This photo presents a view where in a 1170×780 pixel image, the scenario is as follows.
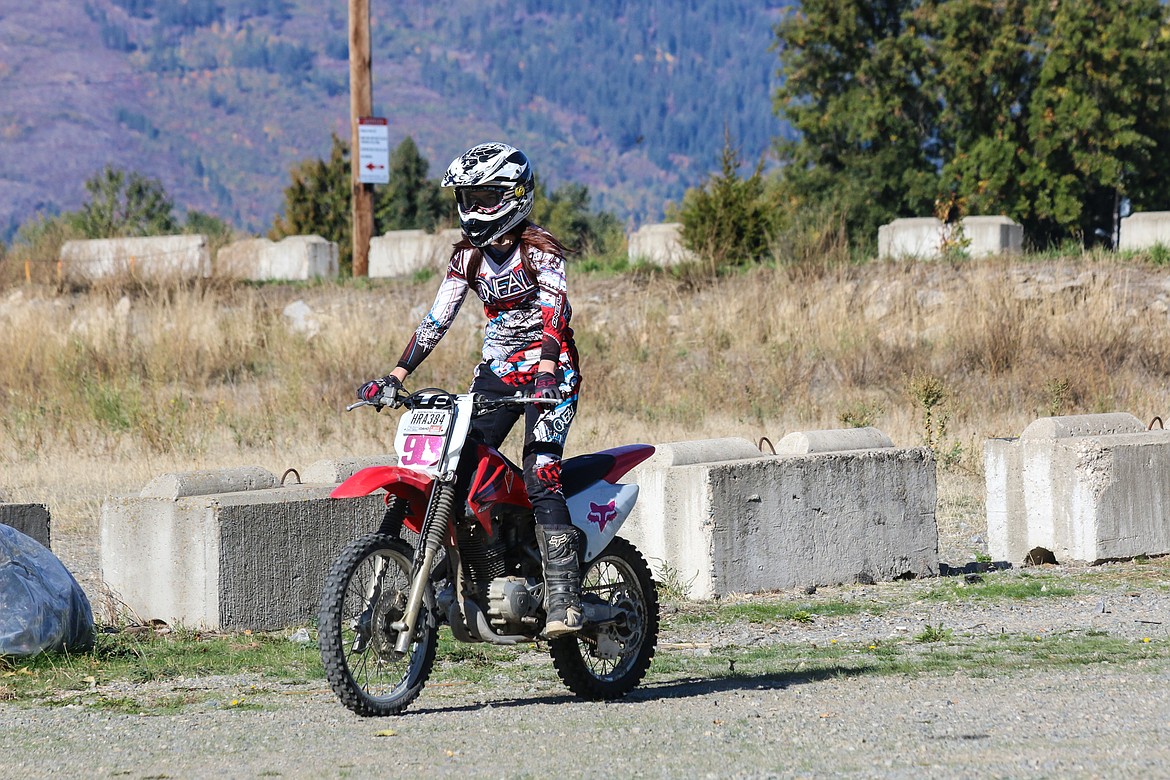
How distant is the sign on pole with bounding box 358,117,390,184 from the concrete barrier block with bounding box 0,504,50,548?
19.3 meters

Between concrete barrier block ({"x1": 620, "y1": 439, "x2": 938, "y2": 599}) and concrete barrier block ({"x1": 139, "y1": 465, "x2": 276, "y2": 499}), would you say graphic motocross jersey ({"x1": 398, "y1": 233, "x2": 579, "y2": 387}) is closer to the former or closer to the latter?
concrete barrier block ({"x1": 139, "y1": 465, "x2": 276, "y2": 499})

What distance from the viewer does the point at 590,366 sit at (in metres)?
21.9

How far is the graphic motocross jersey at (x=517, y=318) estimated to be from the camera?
673 centimetres

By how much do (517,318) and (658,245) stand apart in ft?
71.7

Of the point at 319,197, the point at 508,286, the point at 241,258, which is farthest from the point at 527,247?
the point at 319,197

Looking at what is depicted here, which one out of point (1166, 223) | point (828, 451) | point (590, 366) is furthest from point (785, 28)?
point (828, 451)

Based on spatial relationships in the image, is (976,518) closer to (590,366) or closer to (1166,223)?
(590,366)

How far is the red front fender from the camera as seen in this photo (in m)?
6.26

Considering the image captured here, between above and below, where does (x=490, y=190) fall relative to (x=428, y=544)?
above

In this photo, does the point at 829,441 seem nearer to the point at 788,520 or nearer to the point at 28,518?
the point at 788,520

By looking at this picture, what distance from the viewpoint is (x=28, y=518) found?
29.9ft

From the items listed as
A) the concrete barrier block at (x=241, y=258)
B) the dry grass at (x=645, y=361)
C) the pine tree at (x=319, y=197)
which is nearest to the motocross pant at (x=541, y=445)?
the dry grass at (x=645, y=361)

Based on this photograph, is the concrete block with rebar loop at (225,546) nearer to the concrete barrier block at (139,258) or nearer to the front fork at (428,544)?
the front fork at (428,544)

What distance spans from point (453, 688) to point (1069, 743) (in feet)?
8.93
